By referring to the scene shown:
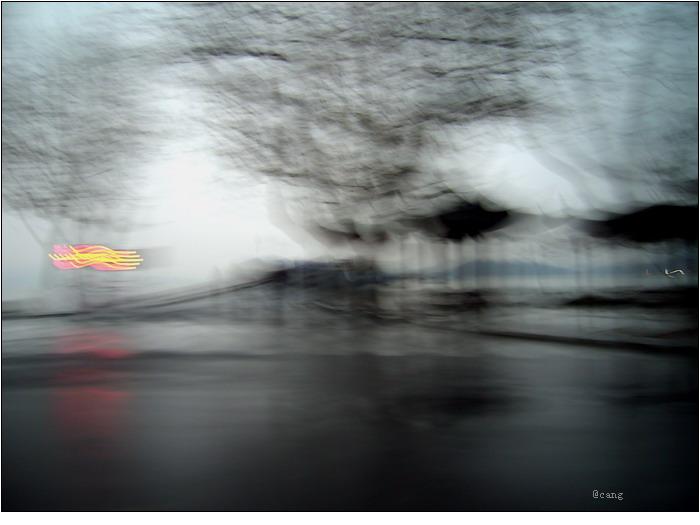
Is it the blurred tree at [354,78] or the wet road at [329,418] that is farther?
the blurred tree at [354,78]

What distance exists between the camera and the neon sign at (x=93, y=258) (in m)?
2.67

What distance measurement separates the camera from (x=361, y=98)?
8.87 feet

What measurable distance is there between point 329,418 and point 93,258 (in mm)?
1485

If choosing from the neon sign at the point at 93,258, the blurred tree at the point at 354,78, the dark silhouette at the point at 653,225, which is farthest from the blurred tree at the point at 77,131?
the dark silhouette at the point at 653,225

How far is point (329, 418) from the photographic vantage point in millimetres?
2650

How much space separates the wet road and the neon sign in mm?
314

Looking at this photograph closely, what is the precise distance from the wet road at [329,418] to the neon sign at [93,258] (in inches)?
12.4

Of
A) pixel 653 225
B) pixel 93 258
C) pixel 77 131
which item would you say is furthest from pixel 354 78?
pixel 653 225

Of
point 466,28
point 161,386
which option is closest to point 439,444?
point 161,386

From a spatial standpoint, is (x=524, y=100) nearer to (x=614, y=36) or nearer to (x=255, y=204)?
(x=614, y=36)

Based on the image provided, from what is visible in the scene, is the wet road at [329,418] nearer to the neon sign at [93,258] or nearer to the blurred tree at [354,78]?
the neon sign at [93,258]

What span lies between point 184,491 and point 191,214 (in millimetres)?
1386

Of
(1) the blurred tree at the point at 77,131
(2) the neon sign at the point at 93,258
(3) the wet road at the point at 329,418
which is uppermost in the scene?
(1) the blurred tree at the point at 77,131

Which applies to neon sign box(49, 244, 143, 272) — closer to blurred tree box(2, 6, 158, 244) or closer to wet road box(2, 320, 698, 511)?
blurred tree box(2, 6, 158, 244)
